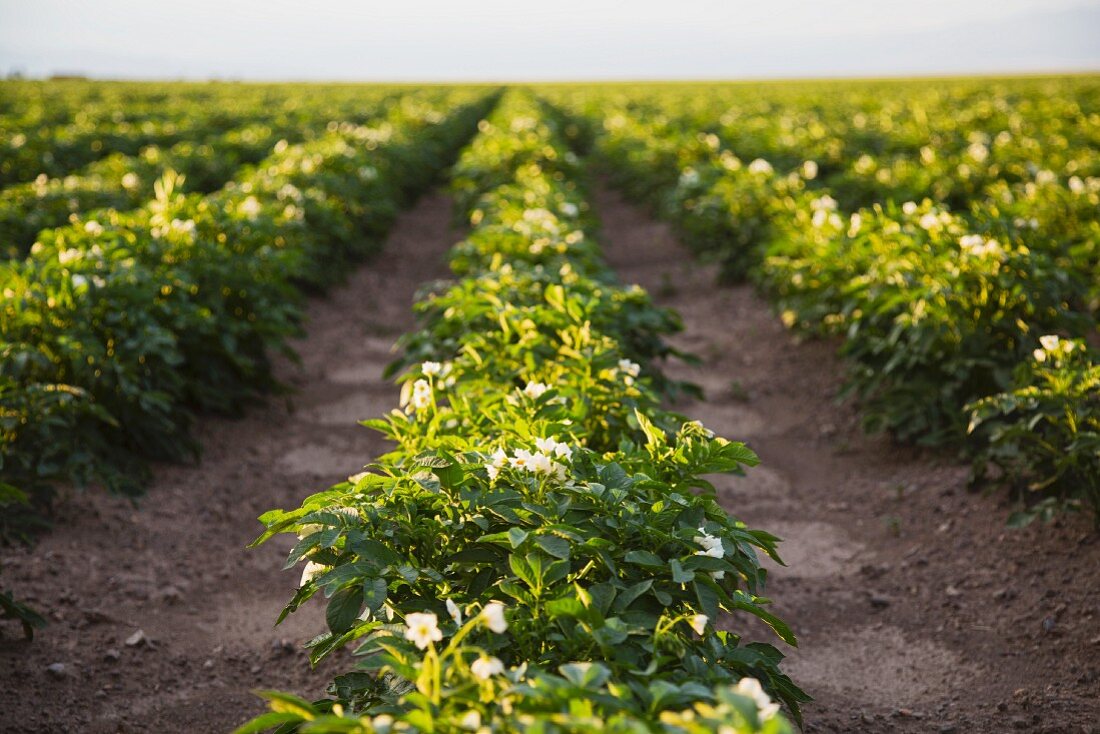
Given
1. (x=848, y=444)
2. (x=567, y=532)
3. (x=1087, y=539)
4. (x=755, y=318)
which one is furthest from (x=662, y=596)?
(x=755, y=318)

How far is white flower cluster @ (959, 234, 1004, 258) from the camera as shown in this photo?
4.49 metres

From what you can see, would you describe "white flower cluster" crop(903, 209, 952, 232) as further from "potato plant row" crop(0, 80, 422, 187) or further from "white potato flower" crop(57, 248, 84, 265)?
"potato plant row" crop(0, 80, 422, 187)

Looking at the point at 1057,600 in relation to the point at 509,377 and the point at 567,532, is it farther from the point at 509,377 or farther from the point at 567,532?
the point at 567,532

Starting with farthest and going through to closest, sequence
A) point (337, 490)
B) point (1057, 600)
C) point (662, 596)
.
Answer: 1. point (1057, 600)
2. point (337, 490)
3. point (662, 596)

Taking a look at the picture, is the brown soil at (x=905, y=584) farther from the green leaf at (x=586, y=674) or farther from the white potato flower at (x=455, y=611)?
the green leaf at (x=586, y=674)

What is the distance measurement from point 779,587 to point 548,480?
2.09 meters

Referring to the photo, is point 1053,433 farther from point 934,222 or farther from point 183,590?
point 183,590

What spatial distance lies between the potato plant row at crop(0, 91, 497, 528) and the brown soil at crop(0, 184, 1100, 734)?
10.6 inches

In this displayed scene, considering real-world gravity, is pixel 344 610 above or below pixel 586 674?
below

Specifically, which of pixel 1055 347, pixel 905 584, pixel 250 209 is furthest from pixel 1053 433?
pixel 250 209

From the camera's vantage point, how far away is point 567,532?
200 cm

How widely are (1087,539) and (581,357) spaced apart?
2.31 m

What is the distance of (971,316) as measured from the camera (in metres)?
4.72

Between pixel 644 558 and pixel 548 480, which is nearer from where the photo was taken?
pixel 644 558
